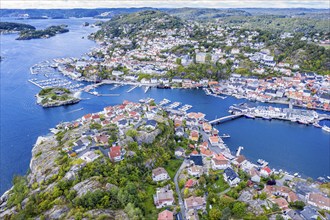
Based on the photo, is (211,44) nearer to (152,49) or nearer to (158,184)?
(152,49)

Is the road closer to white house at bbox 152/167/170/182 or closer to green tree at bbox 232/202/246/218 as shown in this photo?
white house at bbox 152/167/170/182

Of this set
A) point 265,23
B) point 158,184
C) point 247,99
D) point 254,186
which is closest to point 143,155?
point 158,184

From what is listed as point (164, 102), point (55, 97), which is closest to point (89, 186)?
point (164, 102)

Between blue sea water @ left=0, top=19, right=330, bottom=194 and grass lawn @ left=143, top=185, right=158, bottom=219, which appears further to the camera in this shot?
blue sea water @ left=0, top=19, right=330, bottom=194

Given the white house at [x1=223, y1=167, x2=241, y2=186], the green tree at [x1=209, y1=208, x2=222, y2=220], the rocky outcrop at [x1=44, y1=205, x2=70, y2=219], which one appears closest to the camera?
the rocky outcrop at [x1=44, y1=205, x2=70, y2=219]

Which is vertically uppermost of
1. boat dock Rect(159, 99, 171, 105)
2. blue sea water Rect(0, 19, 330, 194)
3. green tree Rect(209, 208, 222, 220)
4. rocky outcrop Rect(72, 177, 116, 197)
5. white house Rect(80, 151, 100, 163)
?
white house Rect(80, 151, 100, 163)

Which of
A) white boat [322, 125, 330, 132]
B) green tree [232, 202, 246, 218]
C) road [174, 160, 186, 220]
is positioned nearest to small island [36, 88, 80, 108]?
road [174, 160, 186, 220]

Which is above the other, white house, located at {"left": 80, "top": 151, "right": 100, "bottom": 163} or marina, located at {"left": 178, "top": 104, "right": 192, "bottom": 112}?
white house, located at {"left": 80, "top": 151, "right": 100, "bottom": 163}
